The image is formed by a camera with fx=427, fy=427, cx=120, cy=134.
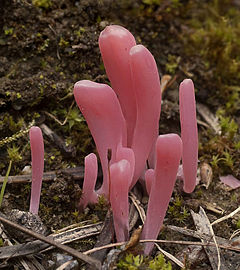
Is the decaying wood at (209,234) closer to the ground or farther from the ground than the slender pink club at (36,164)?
closer to the ground

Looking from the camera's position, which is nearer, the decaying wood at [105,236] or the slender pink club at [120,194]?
the slender pink club at [120,194]

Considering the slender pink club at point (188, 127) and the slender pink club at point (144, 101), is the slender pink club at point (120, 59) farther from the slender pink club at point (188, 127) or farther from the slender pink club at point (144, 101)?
the slender pink club at point (188, 127)

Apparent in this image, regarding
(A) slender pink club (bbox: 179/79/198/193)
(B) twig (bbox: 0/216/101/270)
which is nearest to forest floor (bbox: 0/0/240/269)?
(B) twig (bbox: 0/216/101/270)

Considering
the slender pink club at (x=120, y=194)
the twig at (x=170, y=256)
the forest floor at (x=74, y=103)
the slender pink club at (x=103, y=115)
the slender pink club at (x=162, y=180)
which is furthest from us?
the forest floor at (x=74, y=103)

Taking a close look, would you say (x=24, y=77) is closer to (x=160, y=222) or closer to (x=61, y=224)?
(x=61, y=224)

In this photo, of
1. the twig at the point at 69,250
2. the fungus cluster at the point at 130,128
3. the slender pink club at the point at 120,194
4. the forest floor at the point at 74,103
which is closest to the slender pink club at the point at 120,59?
the fungus cluster at the point at 130,128

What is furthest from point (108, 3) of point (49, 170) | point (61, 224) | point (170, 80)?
point (61, 224)

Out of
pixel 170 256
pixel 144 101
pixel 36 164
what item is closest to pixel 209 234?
pixel 170 256

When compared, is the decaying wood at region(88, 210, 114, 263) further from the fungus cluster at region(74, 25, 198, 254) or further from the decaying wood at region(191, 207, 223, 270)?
the decaying wood at region(191, 207, 223, 270)
